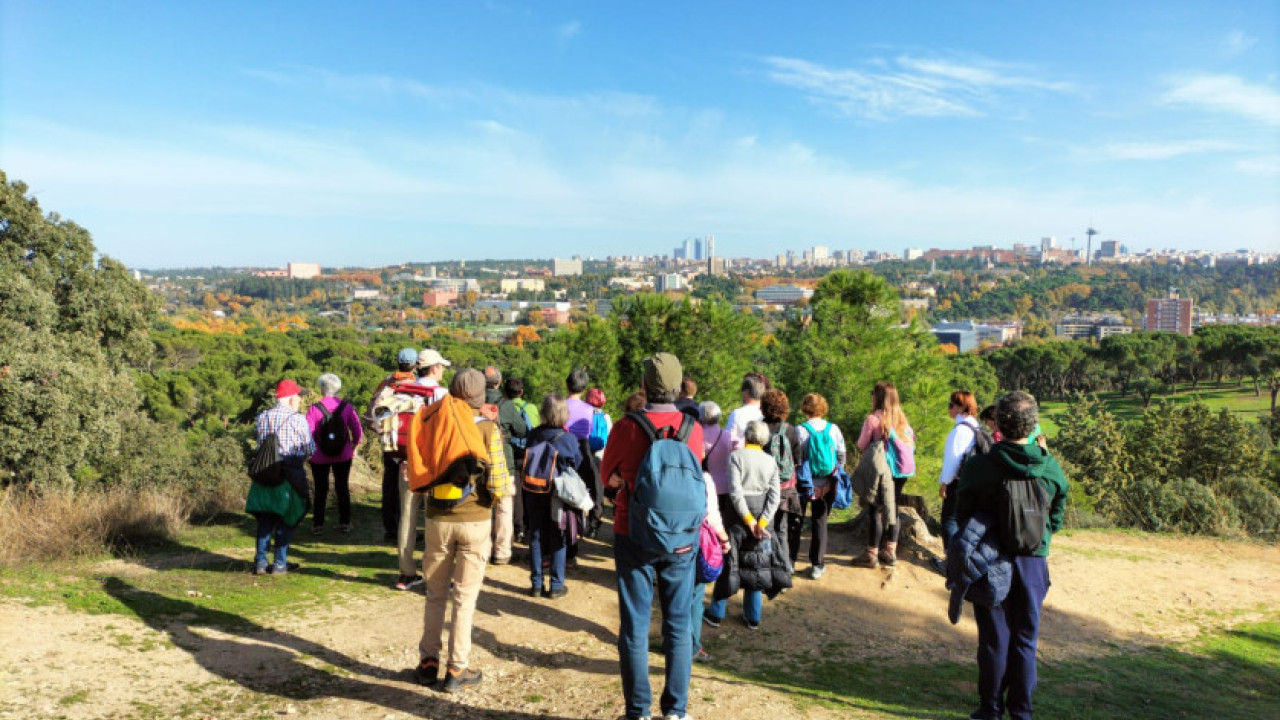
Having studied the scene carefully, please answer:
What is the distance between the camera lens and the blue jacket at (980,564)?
3.68 metres

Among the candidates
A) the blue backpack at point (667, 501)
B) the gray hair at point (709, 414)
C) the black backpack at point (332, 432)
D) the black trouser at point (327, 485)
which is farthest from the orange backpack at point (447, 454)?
the black trouser at point (327, 485)

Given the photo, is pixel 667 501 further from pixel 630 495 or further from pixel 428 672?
pixel 428 672

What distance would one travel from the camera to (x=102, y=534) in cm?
622

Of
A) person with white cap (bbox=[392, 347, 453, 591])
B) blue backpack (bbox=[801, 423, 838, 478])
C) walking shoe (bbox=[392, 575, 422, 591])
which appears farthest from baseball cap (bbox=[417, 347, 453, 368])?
blue backpack (bbox=[801, 423, 838, 478])

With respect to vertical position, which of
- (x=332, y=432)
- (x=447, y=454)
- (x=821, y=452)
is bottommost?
(x=332, y=432)

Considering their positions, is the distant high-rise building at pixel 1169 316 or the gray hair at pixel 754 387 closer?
the gray hair at pixel 754 387

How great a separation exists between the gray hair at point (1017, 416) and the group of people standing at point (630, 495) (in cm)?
2

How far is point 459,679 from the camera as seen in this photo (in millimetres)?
4016

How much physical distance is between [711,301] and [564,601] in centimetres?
1094

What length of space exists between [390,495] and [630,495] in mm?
4031

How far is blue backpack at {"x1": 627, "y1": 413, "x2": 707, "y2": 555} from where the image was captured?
355cm

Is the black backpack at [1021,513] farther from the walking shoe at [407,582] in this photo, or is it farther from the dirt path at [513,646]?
the walking shoe at [407,582]

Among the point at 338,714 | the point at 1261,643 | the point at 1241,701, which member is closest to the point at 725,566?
the point at 338,714

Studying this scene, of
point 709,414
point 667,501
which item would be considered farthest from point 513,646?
point 709,414
